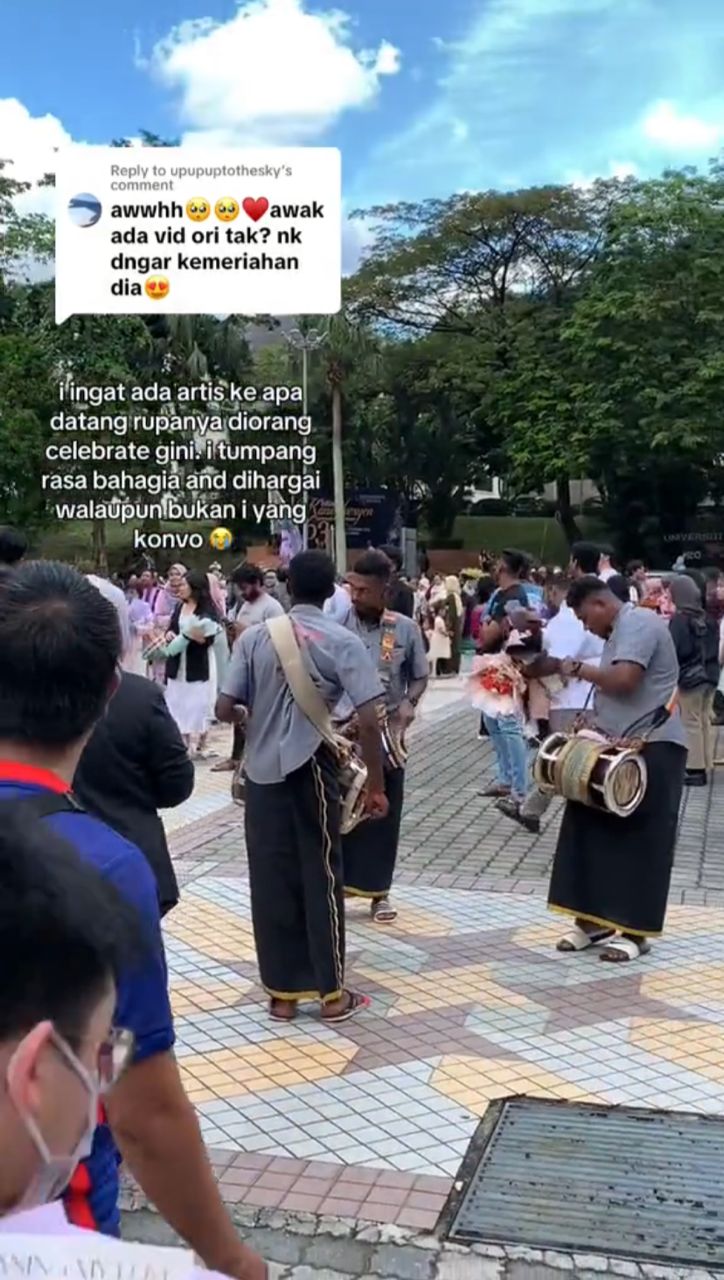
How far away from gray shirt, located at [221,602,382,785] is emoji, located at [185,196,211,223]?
31.8ft

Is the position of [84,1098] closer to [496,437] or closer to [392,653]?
[392,653]

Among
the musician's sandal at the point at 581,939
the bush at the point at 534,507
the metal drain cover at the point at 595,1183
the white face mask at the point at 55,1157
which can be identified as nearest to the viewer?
the white face mask at the point at 55,1157

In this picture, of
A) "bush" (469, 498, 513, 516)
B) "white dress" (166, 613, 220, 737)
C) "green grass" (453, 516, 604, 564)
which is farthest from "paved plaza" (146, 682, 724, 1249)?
"bush" (469, 498, 513, 516)

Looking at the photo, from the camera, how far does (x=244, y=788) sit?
16.9 ft

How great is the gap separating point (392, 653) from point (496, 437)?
35.4 metres

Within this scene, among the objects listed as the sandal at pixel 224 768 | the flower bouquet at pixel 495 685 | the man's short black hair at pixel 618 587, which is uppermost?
the man's short black hair at pixel 618 587

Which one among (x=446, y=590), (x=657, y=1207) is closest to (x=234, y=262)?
(x=446, y=590)

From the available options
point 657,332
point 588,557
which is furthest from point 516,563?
point 657,332

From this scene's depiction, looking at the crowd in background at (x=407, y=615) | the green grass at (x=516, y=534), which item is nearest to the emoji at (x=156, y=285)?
the crowd in background at (x=407, y=615)

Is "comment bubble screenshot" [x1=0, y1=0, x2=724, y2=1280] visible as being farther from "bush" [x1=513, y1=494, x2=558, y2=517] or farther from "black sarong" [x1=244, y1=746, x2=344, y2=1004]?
"bush" [x1=513, y1=494, x2=558, y2=517]

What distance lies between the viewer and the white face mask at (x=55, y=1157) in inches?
40.9

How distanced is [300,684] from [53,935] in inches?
144

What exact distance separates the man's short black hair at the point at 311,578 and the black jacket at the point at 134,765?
1.42 m

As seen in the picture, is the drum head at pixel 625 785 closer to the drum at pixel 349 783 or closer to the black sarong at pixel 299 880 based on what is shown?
the drum at pixel 349 783
